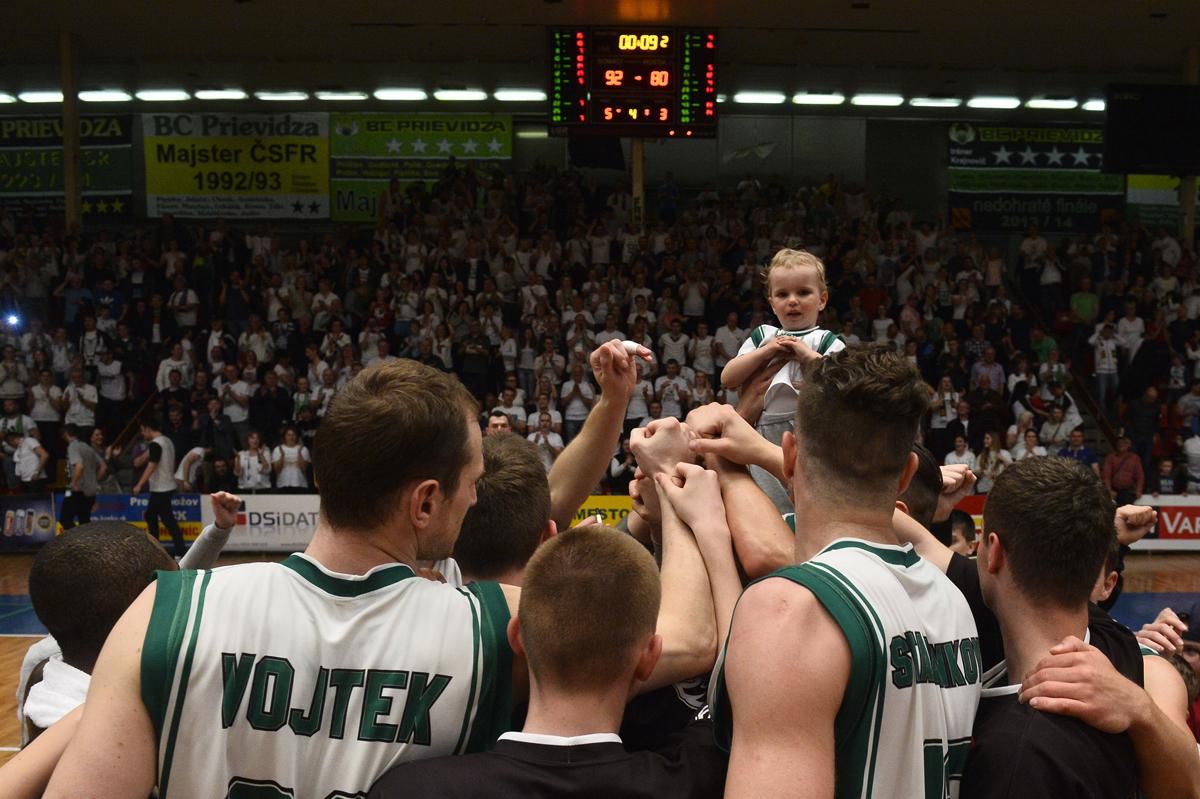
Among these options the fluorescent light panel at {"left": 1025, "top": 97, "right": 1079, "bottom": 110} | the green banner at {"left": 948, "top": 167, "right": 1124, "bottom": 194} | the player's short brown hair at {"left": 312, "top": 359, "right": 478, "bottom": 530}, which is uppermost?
the fluorescent light panel at {"left": 1025, "top": 97, "right": 1079, "bottom": 110}

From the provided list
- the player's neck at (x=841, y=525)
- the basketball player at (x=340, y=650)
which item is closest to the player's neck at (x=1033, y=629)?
the player's neck at (x=841, y=525)

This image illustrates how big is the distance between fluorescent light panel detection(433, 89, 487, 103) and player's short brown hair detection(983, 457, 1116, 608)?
22690 mm

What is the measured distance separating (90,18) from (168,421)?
6.90 m

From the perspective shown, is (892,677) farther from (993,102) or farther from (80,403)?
(993,102)

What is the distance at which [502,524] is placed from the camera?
254 cm

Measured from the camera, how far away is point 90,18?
61.2ft

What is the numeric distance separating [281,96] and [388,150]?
8.33 feet

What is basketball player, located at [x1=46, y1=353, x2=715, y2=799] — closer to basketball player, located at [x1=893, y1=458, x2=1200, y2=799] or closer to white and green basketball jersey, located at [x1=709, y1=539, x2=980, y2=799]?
white and green basketball jersey, located at [x1=709, y1=539, x2=980, y2=799]

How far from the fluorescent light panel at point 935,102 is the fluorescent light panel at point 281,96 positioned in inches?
527

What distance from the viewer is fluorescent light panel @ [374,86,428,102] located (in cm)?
2388

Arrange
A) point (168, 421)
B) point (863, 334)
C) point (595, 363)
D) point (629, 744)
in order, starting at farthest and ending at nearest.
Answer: point (863, 334), point (168, 421), point (595, 363), point (629, 744)

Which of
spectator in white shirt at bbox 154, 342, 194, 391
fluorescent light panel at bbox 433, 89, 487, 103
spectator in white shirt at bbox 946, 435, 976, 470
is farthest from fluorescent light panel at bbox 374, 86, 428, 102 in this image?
spectator in white shirt at bbox 946, 435, 976, 470

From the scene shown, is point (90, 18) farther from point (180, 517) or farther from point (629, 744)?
point (629, 744)

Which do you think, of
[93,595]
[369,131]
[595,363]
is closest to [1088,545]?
[595,363]
